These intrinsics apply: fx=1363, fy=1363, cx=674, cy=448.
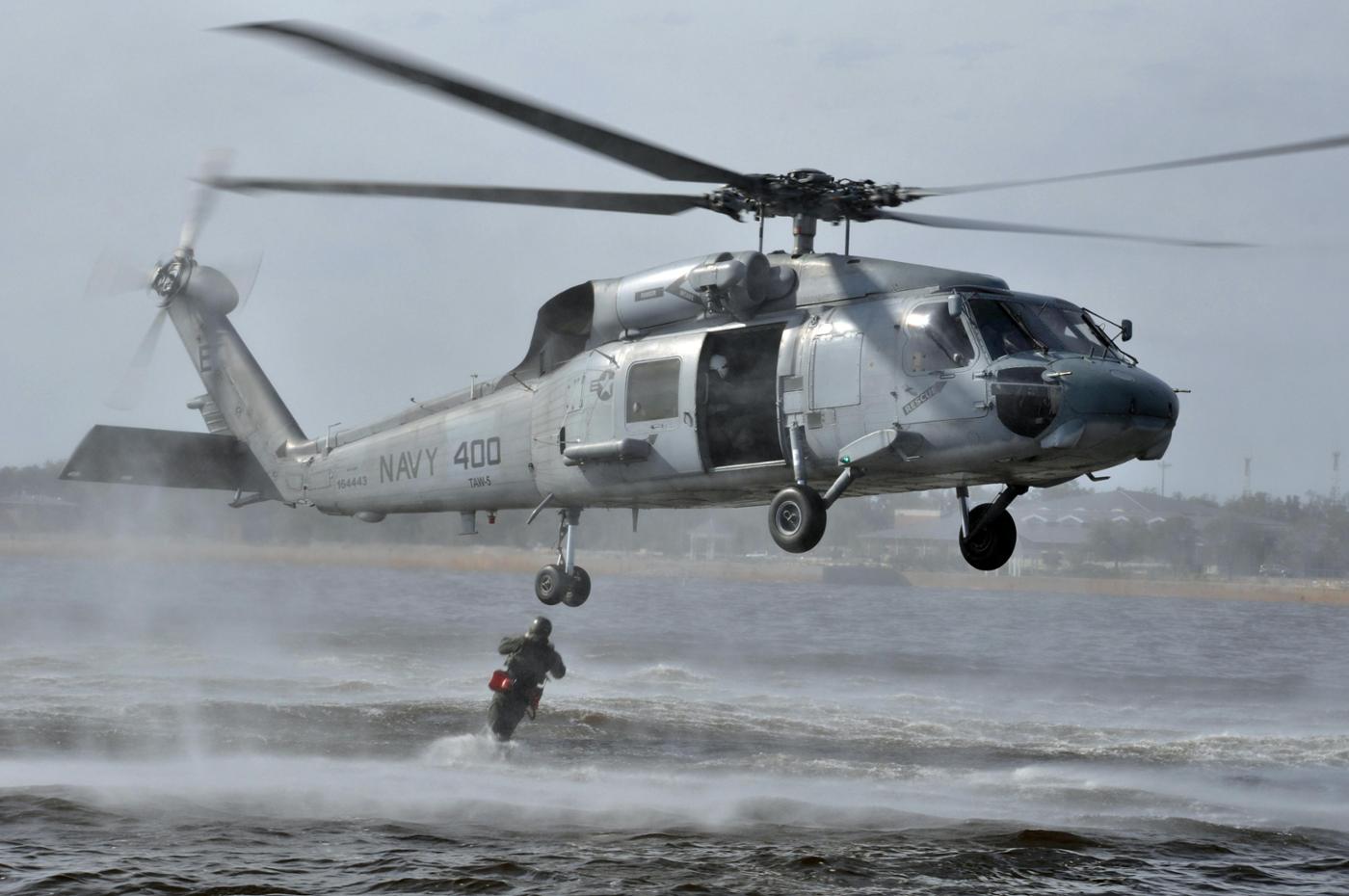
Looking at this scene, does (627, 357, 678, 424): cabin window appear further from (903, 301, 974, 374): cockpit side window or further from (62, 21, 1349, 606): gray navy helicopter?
(903, 301, 974, 374): cockpit side window

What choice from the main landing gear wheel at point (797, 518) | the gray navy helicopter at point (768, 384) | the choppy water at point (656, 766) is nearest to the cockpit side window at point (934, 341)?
the gray navy helicopter at point (768, 384)

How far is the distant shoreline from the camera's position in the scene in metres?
45.6

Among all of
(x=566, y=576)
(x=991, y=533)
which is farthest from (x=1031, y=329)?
(x=566, y=576)

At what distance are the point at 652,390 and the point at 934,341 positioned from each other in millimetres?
2512

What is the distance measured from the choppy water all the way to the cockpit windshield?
3703 mm

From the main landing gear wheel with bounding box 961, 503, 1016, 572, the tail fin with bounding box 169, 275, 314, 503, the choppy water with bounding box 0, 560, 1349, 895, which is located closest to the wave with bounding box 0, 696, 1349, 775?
the choppy water with bounding box 0, 560, 1349, 895

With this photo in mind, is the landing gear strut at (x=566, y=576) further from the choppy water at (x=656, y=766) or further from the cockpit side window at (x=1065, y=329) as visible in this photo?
the cockpit side window at (x=1065, y=329)

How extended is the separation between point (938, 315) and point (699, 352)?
2.03 metres

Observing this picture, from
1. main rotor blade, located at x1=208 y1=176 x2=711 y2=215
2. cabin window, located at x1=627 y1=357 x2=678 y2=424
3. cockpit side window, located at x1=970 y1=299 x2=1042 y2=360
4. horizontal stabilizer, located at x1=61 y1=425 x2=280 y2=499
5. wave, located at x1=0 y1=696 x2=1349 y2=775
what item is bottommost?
wave, located at x1=0 y1=696 x2=1349 y2=775

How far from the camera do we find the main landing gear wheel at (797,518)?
32.1ft

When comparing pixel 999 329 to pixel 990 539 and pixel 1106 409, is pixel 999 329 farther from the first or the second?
pixel 990 539

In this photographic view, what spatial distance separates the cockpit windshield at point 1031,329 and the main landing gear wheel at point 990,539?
151 centimetres

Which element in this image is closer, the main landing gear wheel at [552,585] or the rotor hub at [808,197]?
the rotor hub at [808,197]

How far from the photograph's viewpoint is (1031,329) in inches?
376
